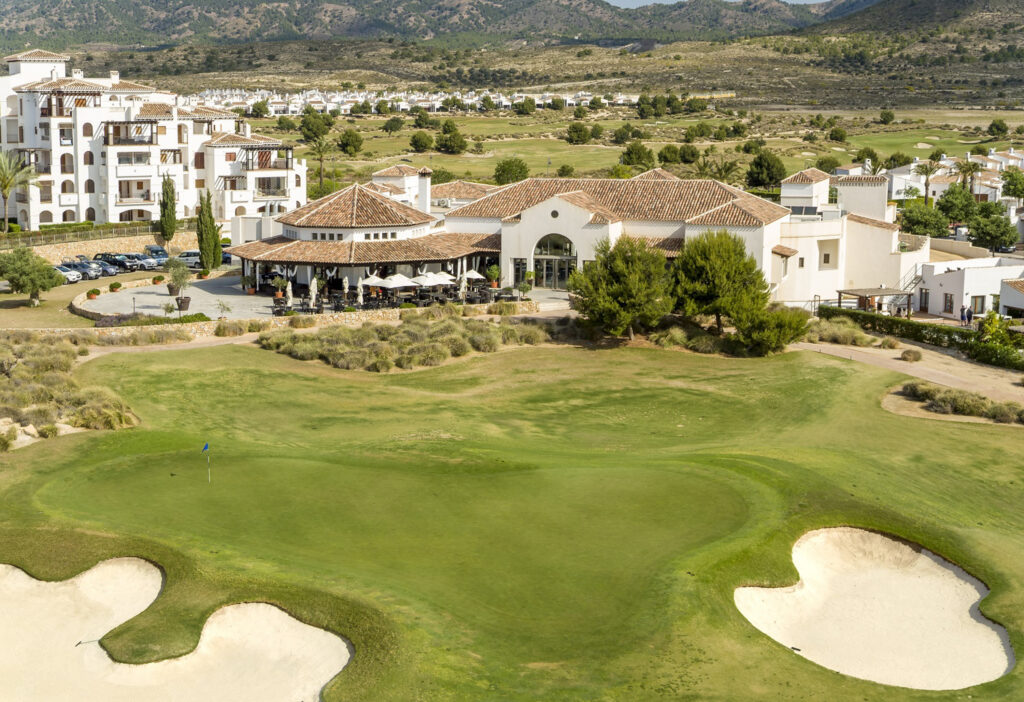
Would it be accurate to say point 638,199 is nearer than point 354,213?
No

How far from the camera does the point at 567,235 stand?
73.0m

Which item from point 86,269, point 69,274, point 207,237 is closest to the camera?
point 69,274

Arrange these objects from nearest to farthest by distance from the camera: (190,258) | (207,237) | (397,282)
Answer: (397,282) < (207,237) < (190,258)

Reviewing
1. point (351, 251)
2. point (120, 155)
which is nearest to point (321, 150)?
point (120, 155)

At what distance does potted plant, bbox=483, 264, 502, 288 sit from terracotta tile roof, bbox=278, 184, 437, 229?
4953mm

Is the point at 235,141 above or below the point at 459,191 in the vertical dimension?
above

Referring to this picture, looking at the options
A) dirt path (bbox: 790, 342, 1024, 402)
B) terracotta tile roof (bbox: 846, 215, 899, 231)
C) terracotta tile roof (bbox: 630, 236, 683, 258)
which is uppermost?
terracotta tile roof (bbox: 846, 215, 899, 231)

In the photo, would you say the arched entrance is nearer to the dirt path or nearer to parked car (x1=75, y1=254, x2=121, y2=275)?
the dirt path

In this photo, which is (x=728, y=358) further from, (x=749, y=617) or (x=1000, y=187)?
(x=1000, y=187)

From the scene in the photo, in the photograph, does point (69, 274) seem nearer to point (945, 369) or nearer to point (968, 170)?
point (945, 369)

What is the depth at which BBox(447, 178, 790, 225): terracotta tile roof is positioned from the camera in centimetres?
7375

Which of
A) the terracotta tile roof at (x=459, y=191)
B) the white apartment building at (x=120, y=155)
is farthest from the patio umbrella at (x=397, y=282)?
the white apartment building at (x=120, y=155)

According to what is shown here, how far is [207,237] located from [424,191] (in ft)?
51.6

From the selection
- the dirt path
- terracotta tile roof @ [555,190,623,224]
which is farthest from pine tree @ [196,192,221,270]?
the dirt path
